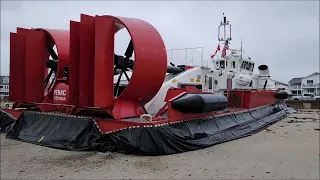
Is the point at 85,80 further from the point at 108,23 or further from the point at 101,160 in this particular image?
the point at 101,160

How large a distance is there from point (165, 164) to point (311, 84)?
4116cm

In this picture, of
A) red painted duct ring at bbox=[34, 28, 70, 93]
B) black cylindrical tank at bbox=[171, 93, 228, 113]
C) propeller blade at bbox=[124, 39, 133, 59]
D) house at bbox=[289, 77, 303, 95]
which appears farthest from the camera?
house at bbox=[289, 77, 303, 95]

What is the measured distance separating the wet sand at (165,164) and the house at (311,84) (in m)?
38.0

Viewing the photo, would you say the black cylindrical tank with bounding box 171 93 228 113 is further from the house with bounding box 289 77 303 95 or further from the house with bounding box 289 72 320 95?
the house with bounding box 289 77 303 95

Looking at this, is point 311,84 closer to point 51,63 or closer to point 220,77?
point 220,77

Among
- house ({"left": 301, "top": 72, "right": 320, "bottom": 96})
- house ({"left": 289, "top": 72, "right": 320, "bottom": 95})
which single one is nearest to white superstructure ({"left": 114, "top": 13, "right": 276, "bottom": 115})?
house ({"left": 289, "top": 72, "right": 320, "bottom": 95})

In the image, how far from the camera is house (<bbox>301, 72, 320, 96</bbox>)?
3938 cm

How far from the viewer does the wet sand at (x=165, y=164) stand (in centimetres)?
370

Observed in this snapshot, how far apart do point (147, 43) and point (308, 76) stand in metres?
42.2

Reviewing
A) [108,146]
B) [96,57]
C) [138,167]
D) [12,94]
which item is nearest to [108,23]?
[96,57]

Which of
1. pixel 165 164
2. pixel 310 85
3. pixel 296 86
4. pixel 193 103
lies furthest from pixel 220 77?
pixel 296 86

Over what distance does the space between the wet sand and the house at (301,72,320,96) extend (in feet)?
125

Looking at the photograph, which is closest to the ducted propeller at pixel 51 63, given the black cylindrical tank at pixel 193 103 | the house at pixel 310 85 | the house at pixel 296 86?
the black cylindrical tank at pixel 193 103

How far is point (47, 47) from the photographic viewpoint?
7320 mm
